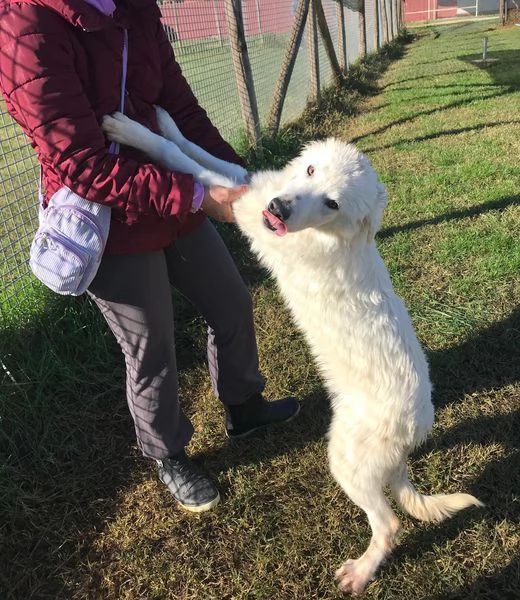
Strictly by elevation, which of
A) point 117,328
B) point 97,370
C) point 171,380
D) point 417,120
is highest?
point 117,328

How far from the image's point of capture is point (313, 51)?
8.60 meters

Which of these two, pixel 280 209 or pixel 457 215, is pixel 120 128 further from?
pixel 457 215

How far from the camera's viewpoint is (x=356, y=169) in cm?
207

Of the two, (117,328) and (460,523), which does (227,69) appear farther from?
(460,523)

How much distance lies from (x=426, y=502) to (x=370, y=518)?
0.23 m

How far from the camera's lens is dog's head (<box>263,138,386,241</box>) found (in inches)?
77.2

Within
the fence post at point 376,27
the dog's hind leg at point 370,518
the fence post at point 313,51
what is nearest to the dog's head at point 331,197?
the dog's hind leg at point 370,518

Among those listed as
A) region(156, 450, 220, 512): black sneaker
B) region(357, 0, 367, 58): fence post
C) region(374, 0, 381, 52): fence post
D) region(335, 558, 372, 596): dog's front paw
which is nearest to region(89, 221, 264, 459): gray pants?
region(156, 450, 220, 512): black sneaker

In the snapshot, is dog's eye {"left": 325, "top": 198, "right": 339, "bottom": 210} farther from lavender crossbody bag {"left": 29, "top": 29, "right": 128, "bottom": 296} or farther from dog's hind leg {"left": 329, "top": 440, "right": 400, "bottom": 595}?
dog's hind leg {"left": 329, "top": 440, "right": 400, "bottom": 595}

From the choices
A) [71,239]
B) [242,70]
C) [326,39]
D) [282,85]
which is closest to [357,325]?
[71,239]

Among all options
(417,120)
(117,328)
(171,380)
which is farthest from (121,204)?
(417,120)

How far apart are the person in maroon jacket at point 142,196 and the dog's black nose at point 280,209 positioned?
19cm

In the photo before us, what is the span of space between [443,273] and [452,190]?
1.70 m

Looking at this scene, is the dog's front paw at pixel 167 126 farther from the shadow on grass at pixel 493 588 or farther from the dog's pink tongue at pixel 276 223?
the shadow on grass at pixel 493 588
